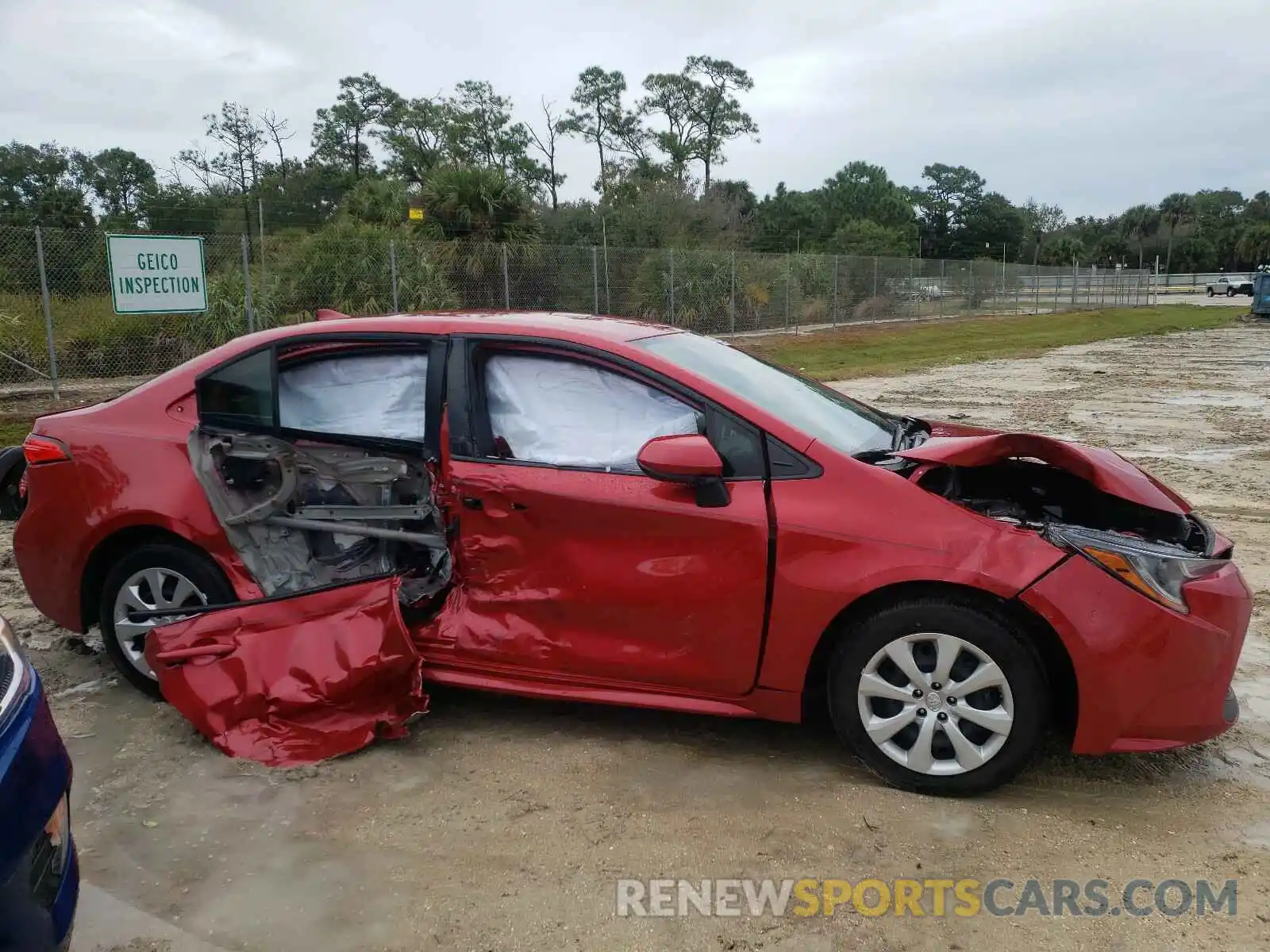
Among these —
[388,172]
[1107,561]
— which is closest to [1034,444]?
[1107,561]

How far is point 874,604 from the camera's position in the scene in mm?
3234

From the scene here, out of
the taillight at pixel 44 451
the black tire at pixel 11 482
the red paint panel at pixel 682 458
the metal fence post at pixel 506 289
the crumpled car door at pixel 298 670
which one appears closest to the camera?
the red paint panel at pixel 682 458

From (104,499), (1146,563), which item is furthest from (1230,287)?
(104,499)

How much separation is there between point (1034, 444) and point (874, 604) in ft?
3.03

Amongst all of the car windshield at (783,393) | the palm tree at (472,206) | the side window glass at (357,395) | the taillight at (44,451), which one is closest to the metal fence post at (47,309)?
the taillight at (44,451)

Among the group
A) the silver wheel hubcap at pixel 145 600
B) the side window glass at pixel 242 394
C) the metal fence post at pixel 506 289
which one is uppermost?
the metal fence post at pixel 506 289

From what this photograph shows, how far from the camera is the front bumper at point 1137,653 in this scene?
3.03m

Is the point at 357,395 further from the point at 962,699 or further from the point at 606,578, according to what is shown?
the point at 962,699

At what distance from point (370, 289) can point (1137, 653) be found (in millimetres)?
15985

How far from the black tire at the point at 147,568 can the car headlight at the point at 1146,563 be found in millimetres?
3182

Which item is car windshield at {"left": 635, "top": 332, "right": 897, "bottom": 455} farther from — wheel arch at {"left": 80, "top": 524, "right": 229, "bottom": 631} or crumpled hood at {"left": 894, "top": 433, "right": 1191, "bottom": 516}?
wheel arch at {"left": 80, "top": 524, "right": 229, "bottom": 631}

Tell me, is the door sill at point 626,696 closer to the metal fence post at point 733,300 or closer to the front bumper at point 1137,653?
the front bumper at point 1137,653

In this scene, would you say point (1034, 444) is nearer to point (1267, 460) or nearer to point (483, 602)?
point (483, 602)

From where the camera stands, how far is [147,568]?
409 centimetres
